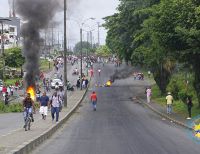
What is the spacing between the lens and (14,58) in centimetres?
9844

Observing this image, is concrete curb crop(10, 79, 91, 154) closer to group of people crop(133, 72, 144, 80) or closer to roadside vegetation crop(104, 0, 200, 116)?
roadside vegetation crop(104, 0, 200, 116)

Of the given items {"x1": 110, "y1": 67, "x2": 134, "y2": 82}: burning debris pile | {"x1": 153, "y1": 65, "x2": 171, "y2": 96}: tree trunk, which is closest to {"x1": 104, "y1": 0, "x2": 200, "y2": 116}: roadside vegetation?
{"x1": 153, "y1": 65, "x2": 171, "y2": 96}: tree trunk

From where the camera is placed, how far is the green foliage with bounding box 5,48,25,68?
95812mm

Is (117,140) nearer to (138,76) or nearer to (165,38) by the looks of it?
(165,38)

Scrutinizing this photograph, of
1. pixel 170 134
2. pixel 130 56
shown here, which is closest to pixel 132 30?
pixel 130 56

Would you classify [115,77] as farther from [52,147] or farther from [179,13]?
[52,147]

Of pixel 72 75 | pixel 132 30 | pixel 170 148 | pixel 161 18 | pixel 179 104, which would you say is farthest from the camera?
pixel 72 75

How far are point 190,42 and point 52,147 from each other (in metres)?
15.9

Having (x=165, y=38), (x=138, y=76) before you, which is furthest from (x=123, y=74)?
(x=165, y=38)

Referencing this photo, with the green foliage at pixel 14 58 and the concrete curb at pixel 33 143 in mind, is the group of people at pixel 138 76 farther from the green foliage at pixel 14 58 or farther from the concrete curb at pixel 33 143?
the concrete curb at pixel 33 143

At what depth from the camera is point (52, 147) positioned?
2098 centimetres

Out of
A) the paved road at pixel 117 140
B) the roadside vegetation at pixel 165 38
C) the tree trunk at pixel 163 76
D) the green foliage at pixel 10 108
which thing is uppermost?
the roadside vegetation at pixel 165 38

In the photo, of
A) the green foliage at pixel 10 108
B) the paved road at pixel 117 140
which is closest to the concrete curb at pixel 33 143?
the paved road at pixel 117 140

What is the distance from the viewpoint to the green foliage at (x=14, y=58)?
9581 centimetres
